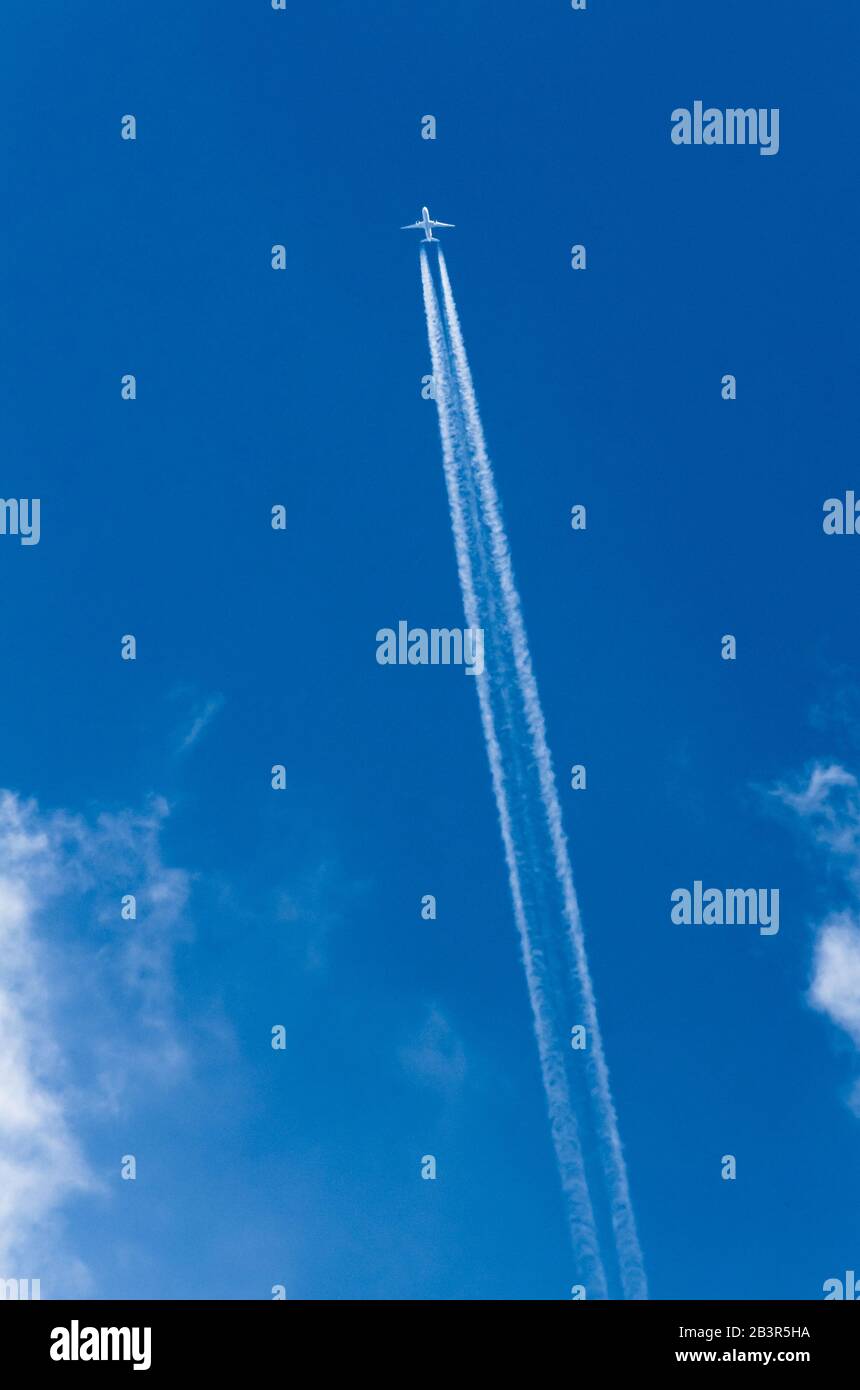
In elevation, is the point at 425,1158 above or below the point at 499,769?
below

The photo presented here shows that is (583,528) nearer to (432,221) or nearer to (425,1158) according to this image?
(432,221)

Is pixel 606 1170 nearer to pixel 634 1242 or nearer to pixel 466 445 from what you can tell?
pixel 634 1242

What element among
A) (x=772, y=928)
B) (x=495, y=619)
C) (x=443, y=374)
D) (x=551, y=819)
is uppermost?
(x=443, y=374)

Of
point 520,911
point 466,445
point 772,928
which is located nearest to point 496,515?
point 466,445

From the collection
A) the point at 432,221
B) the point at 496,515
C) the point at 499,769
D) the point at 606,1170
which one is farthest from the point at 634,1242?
the point at 432,221
